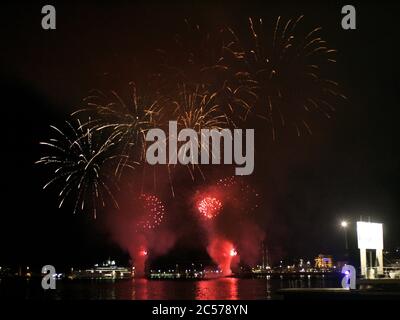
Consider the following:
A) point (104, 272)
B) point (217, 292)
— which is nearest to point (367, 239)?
point (217, 292)

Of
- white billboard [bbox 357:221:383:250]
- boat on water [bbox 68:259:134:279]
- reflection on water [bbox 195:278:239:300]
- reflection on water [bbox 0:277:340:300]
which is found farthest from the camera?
boat on water [bbox 68:259:134:279]

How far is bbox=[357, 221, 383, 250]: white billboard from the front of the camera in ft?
119

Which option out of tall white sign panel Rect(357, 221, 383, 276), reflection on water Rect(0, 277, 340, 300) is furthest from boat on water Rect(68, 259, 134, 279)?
tall white sign panel Rect(357, 221, 383, 276)

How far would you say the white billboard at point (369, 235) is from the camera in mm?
36219

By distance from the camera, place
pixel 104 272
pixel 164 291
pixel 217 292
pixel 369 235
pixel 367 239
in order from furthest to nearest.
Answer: pixel 104 272 → pixel 164 291 → pixel 217 292 → pixel 369 235 → pixel 367 239

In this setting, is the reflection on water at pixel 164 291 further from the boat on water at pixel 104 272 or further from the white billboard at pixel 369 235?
the boat on water at pixel 104 272

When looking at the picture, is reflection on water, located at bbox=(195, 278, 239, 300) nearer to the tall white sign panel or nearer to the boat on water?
the tall white sign panel

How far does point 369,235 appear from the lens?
36.9m

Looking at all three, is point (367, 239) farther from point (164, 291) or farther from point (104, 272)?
point (104, 272)
